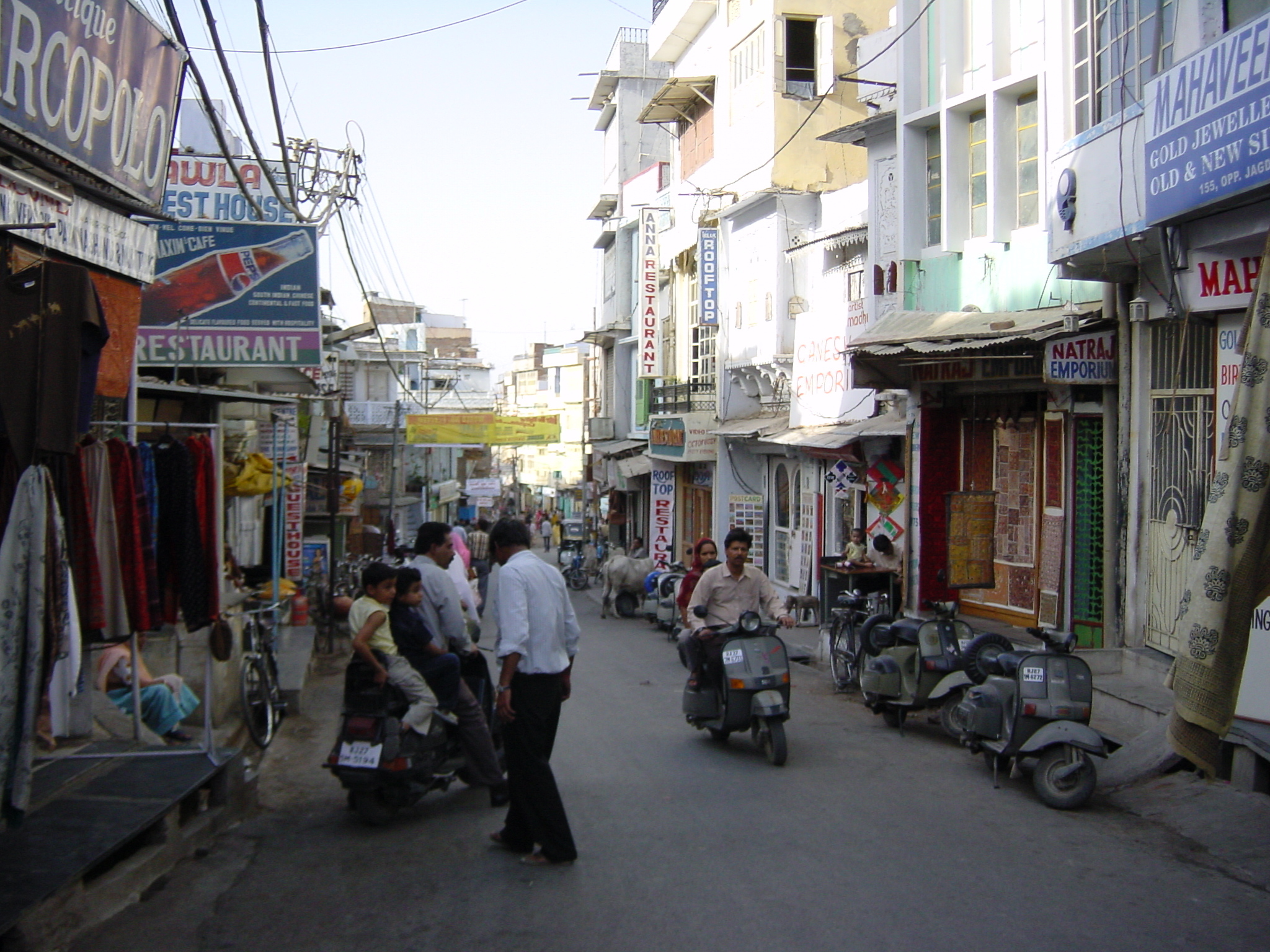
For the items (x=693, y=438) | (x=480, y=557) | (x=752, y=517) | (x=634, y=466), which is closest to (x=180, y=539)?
(x=480, y=557)

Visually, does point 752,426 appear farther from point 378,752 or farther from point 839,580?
point 378,752

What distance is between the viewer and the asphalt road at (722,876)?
4.85 m

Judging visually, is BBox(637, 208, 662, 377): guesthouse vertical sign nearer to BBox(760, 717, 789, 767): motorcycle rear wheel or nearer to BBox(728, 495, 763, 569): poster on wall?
BBox(728, 495, 763, 569): poster on wall

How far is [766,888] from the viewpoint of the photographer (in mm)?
5391

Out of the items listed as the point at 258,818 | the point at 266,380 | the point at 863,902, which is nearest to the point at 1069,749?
the point at 863,902

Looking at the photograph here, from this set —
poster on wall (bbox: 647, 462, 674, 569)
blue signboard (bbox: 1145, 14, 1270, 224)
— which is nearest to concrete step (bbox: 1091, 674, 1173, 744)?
blue signboard (bbox: 1145, 14, 1270, 224)

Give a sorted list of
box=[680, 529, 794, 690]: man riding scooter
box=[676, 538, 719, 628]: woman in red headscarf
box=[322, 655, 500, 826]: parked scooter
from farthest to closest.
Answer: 1. box=[676, 538, 719, 628]: woman in red headscarf
2. box=[680, 529, 794, 690]: man riding scooter
3. box=[322, 655, 500, 826]: parked scooter

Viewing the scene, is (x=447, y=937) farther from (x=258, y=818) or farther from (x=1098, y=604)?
(x=1098, y=604)

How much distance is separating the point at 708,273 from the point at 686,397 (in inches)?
139

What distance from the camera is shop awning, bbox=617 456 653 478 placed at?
99.2ft

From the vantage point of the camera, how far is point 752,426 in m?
22.9

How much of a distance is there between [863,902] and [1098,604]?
749 centimetres

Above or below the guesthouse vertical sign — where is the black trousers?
below

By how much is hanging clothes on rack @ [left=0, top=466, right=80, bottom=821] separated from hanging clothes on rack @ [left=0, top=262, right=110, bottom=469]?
20cm
